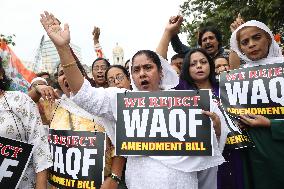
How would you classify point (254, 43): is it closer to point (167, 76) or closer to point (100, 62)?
point (167, 76)

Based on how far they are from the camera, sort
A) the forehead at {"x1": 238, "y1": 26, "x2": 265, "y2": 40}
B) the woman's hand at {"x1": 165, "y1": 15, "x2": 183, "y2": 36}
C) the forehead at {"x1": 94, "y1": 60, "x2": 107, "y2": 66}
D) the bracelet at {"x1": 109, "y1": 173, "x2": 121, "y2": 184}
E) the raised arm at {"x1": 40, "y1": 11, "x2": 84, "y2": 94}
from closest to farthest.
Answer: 1. the raised arm at {"x1": 40, "y1": 11, "x2": 84, "y2": 94}
2. the bracelet at {"x1": 109, "y1": 173, "x2": 121, "y2": 184}
3. the forehead at {"x1": 238, "y1": 26, "x2": 265, "y2": 40}
4. the woman's hand at {"x1": 165, "y1": 15, "x2": 183, "y2": 36}
5. the forehead at {"x1": 94, "y1": 60, "x2": 107, "y2": 66}

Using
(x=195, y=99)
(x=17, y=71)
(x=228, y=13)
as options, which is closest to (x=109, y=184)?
(x=195, y=99)

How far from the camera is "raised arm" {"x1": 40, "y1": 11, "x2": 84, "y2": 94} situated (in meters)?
2.66

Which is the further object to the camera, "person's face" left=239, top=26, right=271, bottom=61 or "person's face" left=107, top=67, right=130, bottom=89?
"person's face" left=107, top=67, right=130, bottom=89

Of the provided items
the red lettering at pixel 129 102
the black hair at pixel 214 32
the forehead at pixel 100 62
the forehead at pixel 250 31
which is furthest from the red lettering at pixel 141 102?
the black hair at pixel 214 32

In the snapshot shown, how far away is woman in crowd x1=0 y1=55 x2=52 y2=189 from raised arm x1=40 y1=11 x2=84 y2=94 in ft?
1.54

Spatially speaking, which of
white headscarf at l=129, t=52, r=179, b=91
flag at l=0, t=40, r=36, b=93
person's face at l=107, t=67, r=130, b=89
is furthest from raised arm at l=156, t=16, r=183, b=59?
flag at l=0, t=40, r=36, b=93

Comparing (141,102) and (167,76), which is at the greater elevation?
(167,76)

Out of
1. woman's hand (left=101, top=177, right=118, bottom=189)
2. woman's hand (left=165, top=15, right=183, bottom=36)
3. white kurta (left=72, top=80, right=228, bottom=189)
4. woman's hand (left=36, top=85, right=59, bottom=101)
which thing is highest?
woman's hand (left=165, top=15, right=183, bottom=36)

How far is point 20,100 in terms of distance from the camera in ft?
9.41

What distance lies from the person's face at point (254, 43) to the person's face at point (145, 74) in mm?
1138

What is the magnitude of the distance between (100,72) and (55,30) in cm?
274

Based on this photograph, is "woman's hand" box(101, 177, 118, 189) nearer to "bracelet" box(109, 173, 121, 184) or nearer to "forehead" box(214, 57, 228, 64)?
"bracelet" box(109, 173, 121, 184)

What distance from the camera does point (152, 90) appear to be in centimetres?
313
